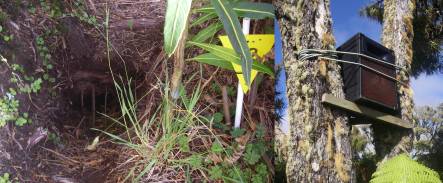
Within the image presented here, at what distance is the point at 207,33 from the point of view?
4.35ft

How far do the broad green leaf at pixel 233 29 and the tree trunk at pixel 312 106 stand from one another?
0.67 feet

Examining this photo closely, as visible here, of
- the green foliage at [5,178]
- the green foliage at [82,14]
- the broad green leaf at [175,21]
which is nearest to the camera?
the broad green leaf at [175,21]

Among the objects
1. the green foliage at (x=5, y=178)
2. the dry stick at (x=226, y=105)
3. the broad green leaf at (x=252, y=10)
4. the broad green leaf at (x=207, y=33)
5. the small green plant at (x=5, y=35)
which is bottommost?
the green foliage at (x=5, y=178)

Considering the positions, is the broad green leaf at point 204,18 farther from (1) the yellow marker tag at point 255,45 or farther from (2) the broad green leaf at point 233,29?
(2) the broad green leaf at point 233,29

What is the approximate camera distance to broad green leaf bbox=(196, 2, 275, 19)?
1308mm

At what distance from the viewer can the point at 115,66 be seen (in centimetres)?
125

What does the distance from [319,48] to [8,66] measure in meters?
0.76

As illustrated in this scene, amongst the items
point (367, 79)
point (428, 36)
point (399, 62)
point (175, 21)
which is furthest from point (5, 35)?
point (428, 36)

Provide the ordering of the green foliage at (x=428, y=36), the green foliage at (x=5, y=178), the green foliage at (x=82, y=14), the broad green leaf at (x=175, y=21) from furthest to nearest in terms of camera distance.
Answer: the green foliage at (x=428, y=36), the green foliage at (x=82, y=14), the green foliage at (x=5, y=178), the broad green leaf at (x=175, y=21)

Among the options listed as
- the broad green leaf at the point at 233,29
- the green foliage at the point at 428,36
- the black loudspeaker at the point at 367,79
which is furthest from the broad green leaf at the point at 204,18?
the green foliage at the point at 428,36

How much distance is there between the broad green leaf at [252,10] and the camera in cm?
131

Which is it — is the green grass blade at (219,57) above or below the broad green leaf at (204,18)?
below

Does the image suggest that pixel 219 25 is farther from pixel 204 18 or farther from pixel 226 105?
pixel 226 105

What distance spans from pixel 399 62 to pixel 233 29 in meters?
0.78
